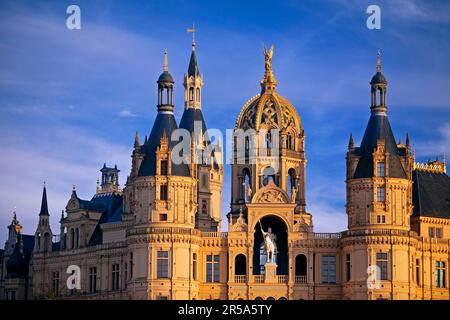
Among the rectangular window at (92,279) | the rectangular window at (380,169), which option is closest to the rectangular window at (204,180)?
the rectangular window at (92,279)

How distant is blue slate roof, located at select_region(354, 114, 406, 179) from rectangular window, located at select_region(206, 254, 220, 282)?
15.5 meters

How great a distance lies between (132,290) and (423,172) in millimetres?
32184

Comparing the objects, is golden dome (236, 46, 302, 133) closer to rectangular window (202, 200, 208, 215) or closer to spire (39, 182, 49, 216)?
rectangular window (202, 200, 208, 215)

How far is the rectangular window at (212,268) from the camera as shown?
142 metres

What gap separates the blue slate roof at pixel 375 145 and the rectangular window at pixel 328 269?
27.6 feet

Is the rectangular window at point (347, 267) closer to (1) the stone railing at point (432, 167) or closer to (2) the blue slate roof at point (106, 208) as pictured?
(1) the stone railing at point (432, 167)

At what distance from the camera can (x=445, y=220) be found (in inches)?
5782

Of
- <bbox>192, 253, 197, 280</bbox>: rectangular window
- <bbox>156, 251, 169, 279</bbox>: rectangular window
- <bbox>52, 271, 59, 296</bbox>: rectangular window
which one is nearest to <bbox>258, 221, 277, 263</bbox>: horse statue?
<bbox>192, 253, 197, 280</bbox>: rectangular window

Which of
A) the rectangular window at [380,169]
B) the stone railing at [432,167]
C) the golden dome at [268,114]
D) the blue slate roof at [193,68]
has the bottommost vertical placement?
the rectangular window at [380,169]

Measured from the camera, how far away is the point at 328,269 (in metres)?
142

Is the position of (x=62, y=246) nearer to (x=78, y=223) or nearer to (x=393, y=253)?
(x=78, y=223)

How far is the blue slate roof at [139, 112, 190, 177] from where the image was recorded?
141 m

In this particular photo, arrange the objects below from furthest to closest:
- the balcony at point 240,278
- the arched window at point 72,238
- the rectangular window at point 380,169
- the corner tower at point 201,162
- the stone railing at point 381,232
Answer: the arched window at point 72,238, the corner tower at point 201,162, the balcony at point 240,278, the rectangular window at point 380,169, the stone railing at point 381,232
